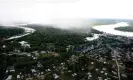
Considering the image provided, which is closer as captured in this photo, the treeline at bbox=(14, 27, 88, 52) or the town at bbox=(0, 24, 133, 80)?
the town at bbox=(0, 24, 133, 80)

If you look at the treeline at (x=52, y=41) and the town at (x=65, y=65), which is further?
the treeline at (x=52, y=41)

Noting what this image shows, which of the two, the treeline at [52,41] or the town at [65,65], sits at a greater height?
the treeline at [52,41]

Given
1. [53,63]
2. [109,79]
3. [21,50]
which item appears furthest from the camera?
[21,50]

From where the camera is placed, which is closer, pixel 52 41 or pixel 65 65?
pixel 65 65

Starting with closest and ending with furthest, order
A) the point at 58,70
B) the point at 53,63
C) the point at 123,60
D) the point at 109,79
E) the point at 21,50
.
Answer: the point at 109,79
the point at 58,70
the point at 53,63
the point at 123,60
the point at 21,50

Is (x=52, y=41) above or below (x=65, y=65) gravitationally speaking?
above

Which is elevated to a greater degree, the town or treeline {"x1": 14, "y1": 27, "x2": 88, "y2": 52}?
treeline {"x1": 14, "y1": 27, "x2": 88, "y2": 52}

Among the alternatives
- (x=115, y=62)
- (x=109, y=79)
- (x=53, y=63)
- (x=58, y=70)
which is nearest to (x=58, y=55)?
(x=53, y=63)

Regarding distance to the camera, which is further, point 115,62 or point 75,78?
point 115,62

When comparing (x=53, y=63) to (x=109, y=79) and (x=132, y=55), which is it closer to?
(x=109, y=79)

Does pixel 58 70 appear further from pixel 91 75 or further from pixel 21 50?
pixel 21 50
